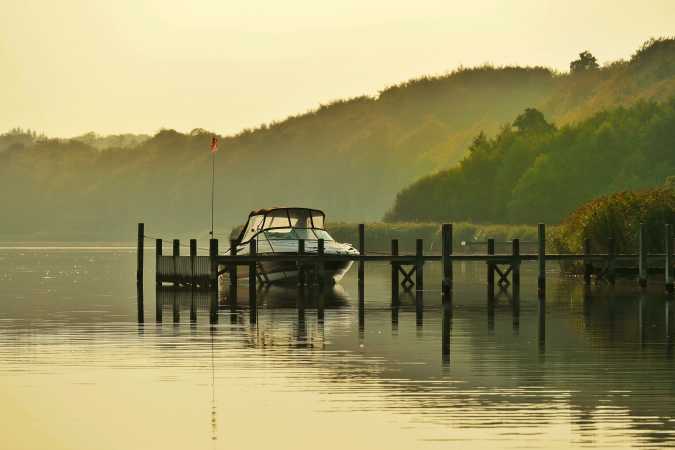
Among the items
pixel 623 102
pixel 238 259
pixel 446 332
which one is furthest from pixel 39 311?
pixel 623 102

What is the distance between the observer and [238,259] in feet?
188

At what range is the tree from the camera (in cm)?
17975

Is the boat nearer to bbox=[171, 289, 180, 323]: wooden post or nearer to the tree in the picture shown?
bbox=[171, 289, 180, 323]: wooden post

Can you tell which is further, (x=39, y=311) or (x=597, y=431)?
(x=39, y=311)

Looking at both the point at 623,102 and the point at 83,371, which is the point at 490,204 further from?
the point at 83,371

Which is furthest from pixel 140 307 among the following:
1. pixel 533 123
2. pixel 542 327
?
pixel 533 123

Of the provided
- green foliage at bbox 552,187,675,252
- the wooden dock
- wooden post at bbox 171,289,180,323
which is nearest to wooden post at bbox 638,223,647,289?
the wooden dock

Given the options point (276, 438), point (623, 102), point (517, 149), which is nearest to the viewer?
point (276, 438)

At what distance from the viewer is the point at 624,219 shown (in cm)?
6825

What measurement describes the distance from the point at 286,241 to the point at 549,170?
98.6 meters

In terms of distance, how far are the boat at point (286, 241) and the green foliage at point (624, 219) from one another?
11.7 meters

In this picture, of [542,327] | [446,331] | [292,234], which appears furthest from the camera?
[292,234]

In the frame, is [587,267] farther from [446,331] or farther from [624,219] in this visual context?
[446,331]

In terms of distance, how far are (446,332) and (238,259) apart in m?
20.0
